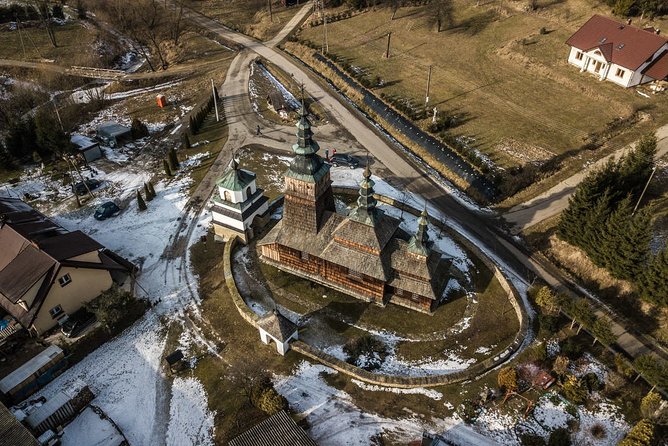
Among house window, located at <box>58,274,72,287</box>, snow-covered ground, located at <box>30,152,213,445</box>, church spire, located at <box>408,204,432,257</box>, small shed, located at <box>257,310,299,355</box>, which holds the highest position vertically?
church spire, located at <box>408,204,432,257</box>

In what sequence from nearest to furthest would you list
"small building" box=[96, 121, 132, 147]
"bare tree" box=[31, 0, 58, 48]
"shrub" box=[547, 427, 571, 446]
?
"shrub" box=[547, 427, 571, 446]
"small building" box=[96, 121, 132, 147]
"bare tree" box=[31, 0, 58, 48]

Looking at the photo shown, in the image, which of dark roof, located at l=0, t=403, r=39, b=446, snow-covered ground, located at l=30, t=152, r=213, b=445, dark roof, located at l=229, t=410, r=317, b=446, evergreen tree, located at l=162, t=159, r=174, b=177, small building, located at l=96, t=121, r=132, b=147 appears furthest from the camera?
small building, located at l=96, t=121, r=132, b=147

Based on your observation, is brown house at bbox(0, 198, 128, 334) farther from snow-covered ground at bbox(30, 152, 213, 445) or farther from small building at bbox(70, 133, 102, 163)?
small building at bbox(70, 133, 102, 163)

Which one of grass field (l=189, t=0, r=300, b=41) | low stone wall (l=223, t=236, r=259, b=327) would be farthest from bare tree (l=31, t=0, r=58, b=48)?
low stone wall (l=223, t=236, r=259, b=327)

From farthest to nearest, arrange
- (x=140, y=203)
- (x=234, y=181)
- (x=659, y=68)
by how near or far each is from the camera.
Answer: (x=659, y=68) → (x=140, y=203) → (x=234, y=181)

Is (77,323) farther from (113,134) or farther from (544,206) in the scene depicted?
(544,206)

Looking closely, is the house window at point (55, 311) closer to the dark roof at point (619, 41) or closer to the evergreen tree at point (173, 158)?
the evergreen tree at point (173, 158)

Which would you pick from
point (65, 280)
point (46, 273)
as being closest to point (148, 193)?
point (65, 280)

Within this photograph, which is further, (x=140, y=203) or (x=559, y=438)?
(x=140, y=203)

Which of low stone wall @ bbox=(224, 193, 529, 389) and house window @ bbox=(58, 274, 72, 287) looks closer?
low stone wall @ bbox=(224, 193, 529, 389)
